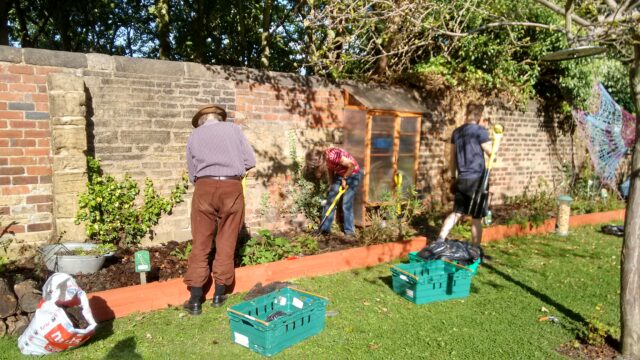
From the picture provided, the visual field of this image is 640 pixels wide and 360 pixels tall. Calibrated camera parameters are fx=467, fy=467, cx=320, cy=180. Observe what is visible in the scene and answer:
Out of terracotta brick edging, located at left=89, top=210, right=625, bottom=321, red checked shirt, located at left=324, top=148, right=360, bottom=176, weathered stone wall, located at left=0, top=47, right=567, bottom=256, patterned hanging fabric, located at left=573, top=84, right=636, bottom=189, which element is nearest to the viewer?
terracotta brick edging, located at left=89, top=210, right=625, bottom=321

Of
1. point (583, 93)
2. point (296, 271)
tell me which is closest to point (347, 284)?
point (296, 271)

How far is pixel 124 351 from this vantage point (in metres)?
3.77

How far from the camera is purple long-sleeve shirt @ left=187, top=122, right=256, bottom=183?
182 inches

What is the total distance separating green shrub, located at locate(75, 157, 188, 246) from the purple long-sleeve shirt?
1480 millimetres

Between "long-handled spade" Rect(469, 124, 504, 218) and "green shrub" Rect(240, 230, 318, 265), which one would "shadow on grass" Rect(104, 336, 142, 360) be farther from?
"long-handled spade" Rect(469, 124, 504, 218)

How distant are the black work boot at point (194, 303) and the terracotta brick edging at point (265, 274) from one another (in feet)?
0.71

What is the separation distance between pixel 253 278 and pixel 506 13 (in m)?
5.73

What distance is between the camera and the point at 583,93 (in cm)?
1045

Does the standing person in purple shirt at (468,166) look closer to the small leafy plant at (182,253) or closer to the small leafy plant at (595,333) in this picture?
the small leafy plant at (595,333)

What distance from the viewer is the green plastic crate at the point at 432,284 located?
4844 millimetres

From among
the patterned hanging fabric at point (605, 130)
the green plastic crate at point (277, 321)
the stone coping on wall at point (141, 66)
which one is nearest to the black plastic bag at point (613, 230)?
the patterned hanging fabric at point (605, 130)

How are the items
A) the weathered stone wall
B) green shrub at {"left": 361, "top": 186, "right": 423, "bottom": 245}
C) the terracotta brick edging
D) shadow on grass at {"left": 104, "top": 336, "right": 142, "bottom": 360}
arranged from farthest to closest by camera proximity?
1. green shrub at {"left": 361, "top": 186, "right": 423, "bottom": 245}
2. the weathered stone wall
3. the terracotta brick edging
4. shadow on grass at {"left": 104, "top": 336, "right": 142, "bottom": 360}

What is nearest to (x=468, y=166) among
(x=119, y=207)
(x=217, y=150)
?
(x=217, y=150)

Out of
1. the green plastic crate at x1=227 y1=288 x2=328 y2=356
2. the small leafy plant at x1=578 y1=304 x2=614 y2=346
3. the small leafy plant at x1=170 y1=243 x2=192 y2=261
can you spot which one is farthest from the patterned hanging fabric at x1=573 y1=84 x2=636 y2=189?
the small leafy plant at x1=170 y1=243 x2=192 y2=261
